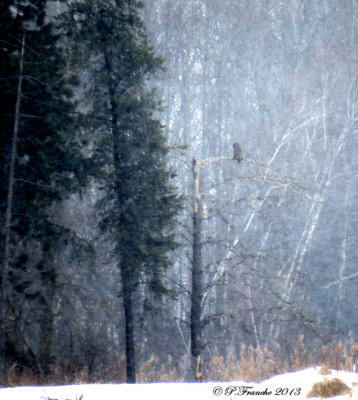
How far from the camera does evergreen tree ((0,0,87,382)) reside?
9.61m

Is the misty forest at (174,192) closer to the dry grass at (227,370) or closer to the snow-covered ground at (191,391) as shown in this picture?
the dry grass at (227,370)

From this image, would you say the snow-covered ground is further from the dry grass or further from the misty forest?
the dry grass

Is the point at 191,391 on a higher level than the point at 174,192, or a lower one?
lower

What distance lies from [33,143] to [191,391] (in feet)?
22.8

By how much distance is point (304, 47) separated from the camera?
74.5 ft

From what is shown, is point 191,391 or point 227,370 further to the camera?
point 227,370

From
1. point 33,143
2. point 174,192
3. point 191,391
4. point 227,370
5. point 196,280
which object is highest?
point 174,192

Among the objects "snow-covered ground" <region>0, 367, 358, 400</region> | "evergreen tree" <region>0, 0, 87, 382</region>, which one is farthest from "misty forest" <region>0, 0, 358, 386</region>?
"snow-covered ground" <region>0, 367, 358, 400</region>

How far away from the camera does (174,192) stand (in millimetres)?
19984

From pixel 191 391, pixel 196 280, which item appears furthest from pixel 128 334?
pixel 191 391

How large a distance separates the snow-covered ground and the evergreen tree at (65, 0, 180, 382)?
18.1ft

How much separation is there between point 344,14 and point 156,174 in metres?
18.5

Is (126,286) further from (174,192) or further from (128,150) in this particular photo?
(174,192)

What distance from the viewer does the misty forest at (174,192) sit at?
988 centimetres
